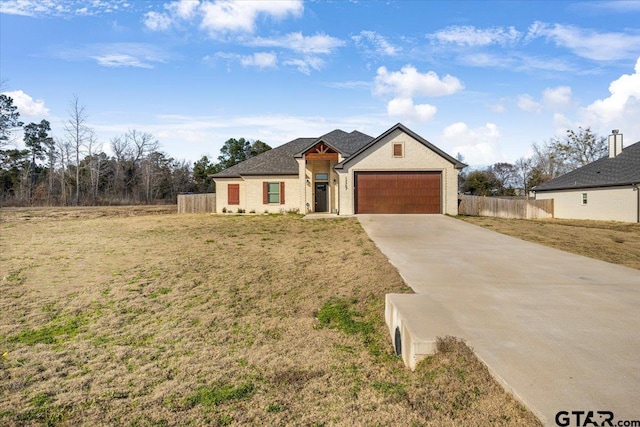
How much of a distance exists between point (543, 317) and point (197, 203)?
26.6 metres

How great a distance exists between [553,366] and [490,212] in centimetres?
2282

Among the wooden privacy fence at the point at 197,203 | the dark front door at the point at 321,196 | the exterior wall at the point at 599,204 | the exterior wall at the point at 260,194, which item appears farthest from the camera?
the wooden privacy fence at the point at 197,203

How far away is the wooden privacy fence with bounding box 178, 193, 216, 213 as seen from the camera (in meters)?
28.5

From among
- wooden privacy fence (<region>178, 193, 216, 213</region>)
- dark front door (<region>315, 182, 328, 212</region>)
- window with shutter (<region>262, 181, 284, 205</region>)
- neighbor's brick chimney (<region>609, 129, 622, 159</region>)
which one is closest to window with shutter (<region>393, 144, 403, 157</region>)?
dark front door (<region>315, 182, 328, 212</region>)

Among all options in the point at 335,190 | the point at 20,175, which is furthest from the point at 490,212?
the point at 20,175

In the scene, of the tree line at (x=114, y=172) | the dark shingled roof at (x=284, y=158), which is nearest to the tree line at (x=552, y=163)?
the tree line at (x=114, y=172)

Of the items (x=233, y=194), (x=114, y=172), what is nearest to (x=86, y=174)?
(x=114, y=172)

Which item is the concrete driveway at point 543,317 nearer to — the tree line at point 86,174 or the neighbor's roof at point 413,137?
the neighbor's roof at point 413,137

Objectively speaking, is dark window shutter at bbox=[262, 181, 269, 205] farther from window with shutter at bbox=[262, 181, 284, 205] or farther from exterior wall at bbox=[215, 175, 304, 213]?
exterior wall at bbox=[215, 175, 304, 213]

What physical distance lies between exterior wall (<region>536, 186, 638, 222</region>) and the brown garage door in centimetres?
1141

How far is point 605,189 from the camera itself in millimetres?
24141

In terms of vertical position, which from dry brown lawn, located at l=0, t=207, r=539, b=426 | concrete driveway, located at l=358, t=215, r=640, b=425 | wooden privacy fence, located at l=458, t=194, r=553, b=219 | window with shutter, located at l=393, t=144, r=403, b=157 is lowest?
dry brown lawn, located at l=0, t=207, r=539, b=426

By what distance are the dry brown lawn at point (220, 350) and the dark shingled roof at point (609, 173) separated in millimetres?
21125

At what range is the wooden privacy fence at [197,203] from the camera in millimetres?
28531
